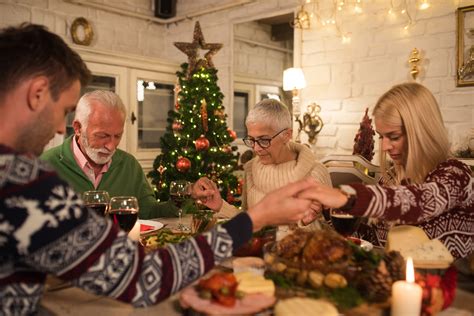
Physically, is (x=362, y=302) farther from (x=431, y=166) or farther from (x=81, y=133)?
(x=81, y=133)

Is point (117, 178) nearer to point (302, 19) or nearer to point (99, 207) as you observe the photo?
point (99, 207)

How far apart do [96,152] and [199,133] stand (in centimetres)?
217

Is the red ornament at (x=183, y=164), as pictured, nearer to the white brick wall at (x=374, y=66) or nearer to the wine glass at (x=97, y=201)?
the white brick wall at (x=374, y=66)

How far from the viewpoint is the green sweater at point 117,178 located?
2.44 meters

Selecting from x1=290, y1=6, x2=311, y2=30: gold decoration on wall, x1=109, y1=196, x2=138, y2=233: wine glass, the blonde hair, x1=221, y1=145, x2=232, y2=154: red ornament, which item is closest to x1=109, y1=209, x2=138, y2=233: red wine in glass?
x1=109, y1=196, x2=138, y2=233: wine glass

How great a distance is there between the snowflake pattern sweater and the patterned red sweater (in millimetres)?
558

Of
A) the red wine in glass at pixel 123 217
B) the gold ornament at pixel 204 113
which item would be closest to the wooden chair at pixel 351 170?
→ the gold ornament at pixel 204 113

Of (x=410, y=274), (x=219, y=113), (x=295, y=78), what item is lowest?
(x=410, y=274)

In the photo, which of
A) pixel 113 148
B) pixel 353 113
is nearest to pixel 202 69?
pixel 353 113

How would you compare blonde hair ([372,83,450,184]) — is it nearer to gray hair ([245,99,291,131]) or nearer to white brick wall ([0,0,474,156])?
gray hair ([245,99,291,131])

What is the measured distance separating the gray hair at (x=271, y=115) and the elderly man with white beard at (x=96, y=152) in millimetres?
691

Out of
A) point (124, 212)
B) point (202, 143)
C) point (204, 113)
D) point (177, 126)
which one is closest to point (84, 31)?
point (177, 126)

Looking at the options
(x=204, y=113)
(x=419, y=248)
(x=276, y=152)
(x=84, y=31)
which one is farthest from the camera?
(x=84, y=31)

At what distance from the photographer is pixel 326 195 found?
1269mm
